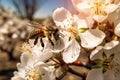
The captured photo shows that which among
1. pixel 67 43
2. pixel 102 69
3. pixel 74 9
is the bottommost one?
pixel 102 69

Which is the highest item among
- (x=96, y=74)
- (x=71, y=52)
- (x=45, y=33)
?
(x=45, y=33)

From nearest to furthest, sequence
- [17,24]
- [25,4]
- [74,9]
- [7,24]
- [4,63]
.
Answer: [74,9], [7,24], [17,24], [4,63], [25,4]

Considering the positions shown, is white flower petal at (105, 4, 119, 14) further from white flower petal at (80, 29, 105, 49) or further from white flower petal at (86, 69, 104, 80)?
white flower petal at (86, 69, 104, 80)

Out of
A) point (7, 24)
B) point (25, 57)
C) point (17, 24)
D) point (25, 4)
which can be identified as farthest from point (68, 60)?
point (25, 4)

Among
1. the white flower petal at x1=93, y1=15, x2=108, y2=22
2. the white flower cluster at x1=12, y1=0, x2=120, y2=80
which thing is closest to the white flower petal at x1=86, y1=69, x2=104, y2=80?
the white flower cluster at x1=12, y1=0, x2=120, y2=80

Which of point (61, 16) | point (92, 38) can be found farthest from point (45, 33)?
point (92, 38)

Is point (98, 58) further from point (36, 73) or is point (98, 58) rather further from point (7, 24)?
point (7, 24)

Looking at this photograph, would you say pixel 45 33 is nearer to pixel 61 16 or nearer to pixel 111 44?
pixel 61 16

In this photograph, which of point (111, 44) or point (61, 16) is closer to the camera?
point (111, 44)
